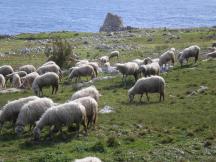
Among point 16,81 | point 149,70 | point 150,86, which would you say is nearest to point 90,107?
point 150,86

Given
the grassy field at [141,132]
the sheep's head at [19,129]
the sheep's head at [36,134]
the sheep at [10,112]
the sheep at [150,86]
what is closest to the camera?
the grassy field at [141,132]

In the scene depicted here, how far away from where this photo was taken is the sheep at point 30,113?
21.3m

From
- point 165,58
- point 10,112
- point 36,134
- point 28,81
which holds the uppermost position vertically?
point 165,58

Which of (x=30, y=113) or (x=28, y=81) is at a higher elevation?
(x=30, y=113)

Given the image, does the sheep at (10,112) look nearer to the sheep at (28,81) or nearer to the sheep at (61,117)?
the sheep at (61,117)

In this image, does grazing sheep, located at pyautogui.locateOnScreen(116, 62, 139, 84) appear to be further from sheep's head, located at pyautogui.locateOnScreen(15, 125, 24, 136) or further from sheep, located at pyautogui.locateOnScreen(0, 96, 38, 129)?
sheep's head, located at pyautogui.locateOnScreen(15, 125, 24, 136)

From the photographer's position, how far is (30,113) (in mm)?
21484

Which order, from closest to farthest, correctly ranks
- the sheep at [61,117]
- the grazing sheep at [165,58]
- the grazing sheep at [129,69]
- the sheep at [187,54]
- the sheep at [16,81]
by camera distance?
the sheep at [61,117] < the grazing sheep at [129,69] < the sheep at [16,81] < the grazing sheep at [165,58] < the sheep at [187,54]

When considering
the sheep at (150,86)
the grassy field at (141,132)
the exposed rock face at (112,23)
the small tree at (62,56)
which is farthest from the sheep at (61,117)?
the exposed rock face at (112,23)

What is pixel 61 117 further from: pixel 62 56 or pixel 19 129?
pixel 62 56

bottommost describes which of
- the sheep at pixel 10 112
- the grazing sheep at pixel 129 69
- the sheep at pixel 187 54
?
the sheep at pixel 10 112

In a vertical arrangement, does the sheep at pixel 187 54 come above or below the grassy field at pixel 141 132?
above

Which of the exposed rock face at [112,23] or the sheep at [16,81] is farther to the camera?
the exposed rock face at [112,23]

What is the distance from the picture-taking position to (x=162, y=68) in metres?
38.2
